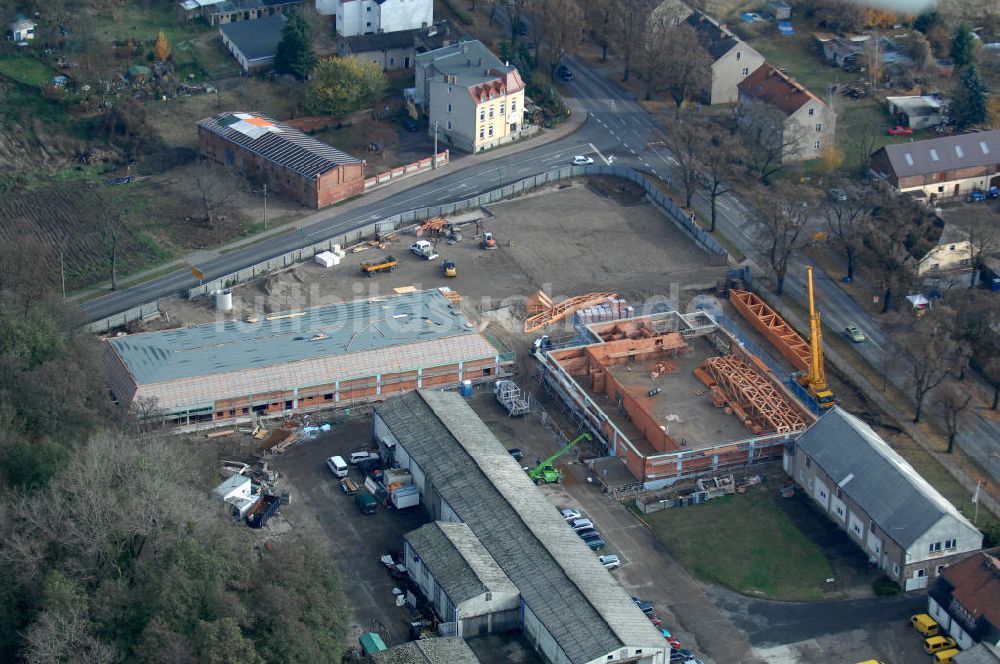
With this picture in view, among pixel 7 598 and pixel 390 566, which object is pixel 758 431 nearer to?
pixel 390 566

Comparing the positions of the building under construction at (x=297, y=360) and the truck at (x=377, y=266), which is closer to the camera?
the building under construction at (x=297, y=360)

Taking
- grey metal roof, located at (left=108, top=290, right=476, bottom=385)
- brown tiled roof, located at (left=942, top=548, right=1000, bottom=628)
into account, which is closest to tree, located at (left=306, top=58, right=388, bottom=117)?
grey metal roof, located at (left=108, top=290, right=476, bottom=385)

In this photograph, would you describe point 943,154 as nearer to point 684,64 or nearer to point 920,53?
point 920,53

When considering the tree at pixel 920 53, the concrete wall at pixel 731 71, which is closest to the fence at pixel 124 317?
the concrete wall at pixel 731 71

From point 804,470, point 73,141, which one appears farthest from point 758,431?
point 73,141

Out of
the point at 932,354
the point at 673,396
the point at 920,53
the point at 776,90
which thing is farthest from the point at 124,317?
the point at 920,53

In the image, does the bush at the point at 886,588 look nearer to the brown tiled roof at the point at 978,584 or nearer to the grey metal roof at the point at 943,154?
the brown tiled roof at the point at 978,584
